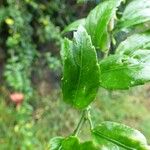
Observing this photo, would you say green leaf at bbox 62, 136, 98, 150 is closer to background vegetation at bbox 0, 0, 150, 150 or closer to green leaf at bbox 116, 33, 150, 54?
green leaf at bbox 116, 33, 150, 54

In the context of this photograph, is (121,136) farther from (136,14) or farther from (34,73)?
(34,73)

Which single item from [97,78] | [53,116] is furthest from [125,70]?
[53,116]

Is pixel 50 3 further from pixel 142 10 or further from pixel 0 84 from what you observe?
pixel 142 10

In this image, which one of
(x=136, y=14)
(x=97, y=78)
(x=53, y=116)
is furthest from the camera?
(x=53, y=116)

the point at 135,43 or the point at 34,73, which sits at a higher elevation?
the point at 135,43

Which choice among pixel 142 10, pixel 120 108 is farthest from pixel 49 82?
pixel 142 10

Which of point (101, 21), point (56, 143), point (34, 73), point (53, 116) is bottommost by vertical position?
point (53, 116)

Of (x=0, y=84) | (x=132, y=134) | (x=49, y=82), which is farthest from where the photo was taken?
(x=49, y=82)
